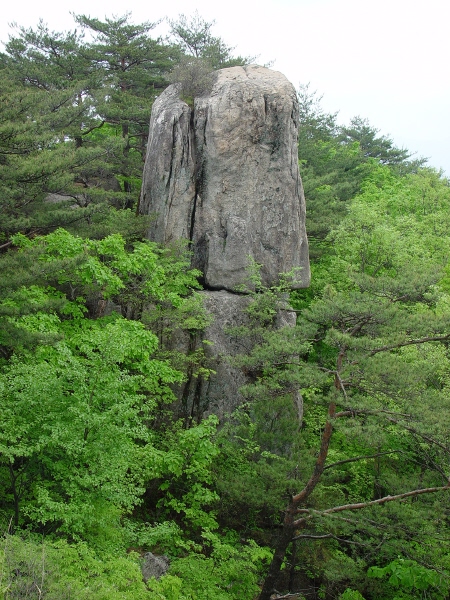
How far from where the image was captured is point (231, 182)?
1658 cm

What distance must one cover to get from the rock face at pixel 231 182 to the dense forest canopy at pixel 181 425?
1025mm

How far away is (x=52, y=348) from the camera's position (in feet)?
34.2

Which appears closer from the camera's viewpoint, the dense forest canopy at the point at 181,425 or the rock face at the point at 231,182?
the dense forest canopy at the point at 181,425

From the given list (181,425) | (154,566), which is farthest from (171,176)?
(154,566)

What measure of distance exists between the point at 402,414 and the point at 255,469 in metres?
3.57

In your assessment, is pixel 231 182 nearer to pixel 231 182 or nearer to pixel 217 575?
pixel 231 182

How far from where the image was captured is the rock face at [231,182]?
16.4m

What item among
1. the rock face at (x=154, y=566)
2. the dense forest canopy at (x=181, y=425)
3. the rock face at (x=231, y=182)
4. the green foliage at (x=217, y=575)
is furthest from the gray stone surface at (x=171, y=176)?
the rock face at (x=154, y=566)

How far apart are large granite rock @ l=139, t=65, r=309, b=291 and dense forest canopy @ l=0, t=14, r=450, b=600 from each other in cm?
103

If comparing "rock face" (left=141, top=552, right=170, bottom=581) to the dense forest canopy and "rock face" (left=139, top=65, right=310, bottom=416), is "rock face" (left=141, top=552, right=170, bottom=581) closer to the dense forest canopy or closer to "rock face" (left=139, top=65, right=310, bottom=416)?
the dense forest canopy

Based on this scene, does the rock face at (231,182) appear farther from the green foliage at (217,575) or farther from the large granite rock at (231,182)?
the green foliage at (217,575)

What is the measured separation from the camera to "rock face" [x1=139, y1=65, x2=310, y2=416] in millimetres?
16406

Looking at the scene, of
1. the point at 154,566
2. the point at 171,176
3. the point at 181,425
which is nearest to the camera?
the point at 154,566

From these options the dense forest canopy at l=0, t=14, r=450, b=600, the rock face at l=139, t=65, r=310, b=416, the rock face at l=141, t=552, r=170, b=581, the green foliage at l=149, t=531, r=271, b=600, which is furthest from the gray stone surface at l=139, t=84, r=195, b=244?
the rock face at l=141, t=552, r=170, b=581
